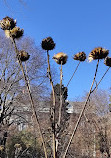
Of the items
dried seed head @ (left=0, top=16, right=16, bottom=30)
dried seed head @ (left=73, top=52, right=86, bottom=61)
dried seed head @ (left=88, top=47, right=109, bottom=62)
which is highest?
dried seed head @ (left=0, top=16, right=16, bottom=30)

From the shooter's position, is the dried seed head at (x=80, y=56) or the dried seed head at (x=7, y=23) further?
the dried seed head at (x=80, y=56)

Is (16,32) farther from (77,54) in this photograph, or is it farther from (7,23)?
(77,54)

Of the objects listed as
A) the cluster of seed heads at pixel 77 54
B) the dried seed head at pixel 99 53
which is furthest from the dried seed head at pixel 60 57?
the dried seed head at pixel 99 53

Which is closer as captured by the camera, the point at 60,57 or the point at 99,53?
the point at 99,53

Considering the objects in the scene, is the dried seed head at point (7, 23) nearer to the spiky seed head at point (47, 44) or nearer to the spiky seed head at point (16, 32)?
the spiky seed head at point (16, 32)

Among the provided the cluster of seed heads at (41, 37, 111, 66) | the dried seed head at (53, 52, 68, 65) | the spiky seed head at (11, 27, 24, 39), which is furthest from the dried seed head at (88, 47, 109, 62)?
the spiky seed head at (11, 27, 24, 39)

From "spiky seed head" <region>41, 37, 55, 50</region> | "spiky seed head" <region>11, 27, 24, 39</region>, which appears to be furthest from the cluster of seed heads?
"spiky seed head" <region>11, 27, 24, 39</region>

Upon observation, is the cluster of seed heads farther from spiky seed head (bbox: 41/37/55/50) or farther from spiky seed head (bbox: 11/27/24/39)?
spiky seed head (bbox: 11/27/24/39)

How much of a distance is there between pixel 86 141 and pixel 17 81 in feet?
19.0

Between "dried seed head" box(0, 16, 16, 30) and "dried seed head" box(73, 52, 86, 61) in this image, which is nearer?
"dried seed head" box(0, 16, 16, 30)

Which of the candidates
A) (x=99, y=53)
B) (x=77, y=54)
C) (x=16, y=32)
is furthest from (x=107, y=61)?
(x=16, y=32)

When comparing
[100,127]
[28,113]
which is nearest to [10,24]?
[28,113]

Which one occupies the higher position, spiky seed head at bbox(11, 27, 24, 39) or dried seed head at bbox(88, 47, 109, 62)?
spiky seed head at bbox(11, 27, 24, 39)

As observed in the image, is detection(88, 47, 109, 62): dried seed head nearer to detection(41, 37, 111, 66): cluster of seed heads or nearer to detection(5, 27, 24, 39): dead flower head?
detection(41, 37, 111, 66): cluster of seed heads
